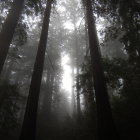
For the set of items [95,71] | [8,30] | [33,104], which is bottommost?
[33,104]

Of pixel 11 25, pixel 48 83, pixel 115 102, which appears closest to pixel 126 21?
pixel 115 102

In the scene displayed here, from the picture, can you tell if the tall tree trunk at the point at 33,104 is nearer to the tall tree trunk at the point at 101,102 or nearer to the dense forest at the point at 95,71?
the dense forest at the point at 95,71

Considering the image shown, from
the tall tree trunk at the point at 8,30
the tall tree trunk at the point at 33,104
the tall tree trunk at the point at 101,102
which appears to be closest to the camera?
the tall tree trunk at the point at 101,102

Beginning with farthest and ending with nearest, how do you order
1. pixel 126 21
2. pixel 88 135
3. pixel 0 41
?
1. pixel 88 135
2. pixel 126 21
3. pixel 0 41

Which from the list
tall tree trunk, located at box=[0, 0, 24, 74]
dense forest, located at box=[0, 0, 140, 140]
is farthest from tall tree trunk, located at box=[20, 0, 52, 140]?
tall tree trunk, located at box=[0, 0, 24, 74]

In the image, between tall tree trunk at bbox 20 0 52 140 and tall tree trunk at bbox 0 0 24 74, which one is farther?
tall tree trunk at bbox 20 0 52 140

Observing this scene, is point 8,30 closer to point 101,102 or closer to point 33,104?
point 33,104

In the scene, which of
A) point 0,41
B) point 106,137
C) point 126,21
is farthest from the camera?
point 126,21

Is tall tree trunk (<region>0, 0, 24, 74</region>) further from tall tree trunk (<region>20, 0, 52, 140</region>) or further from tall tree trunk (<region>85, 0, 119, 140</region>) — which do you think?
tall tree trunk (<region>85, 0, 119, 140</region>)

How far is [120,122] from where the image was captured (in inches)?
378

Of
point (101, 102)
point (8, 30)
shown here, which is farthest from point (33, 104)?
point (8, 30)

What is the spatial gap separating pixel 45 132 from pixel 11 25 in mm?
11677

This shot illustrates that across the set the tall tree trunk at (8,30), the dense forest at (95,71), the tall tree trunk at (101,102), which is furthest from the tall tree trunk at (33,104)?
the tall tree trunk at (101,102)

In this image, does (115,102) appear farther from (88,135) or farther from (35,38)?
(35,38)
